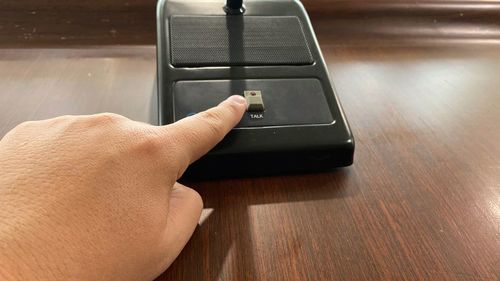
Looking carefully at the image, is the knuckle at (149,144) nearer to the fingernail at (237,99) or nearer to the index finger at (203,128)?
the index finger at (203,128)

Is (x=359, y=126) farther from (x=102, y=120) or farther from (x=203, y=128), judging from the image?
(x=102, y=120)

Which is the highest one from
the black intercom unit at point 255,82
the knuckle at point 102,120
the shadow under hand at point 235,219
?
the knuckle at point 102,120

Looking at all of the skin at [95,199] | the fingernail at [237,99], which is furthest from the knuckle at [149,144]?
the fingernail at [237,99]

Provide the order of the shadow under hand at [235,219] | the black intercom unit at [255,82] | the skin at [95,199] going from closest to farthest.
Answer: the skin at [95,199] < the shadow under hand at [235,219] < the black intercom unit at [255,82]

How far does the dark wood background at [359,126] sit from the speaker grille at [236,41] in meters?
0.10

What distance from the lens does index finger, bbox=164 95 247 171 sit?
451 millimetres

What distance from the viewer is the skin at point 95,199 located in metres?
0.31

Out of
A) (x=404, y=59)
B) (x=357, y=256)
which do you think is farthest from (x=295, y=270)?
(x=404, y=59)

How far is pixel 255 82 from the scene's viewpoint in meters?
0.60

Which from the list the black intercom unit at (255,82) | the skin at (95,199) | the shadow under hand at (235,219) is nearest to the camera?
the skin at (95,199)

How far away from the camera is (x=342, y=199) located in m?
0.51

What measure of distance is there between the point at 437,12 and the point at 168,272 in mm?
849

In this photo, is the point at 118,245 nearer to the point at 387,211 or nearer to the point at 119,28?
the point at 387,211

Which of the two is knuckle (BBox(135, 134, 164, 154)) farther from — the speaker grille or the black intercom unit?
the speaker grille
